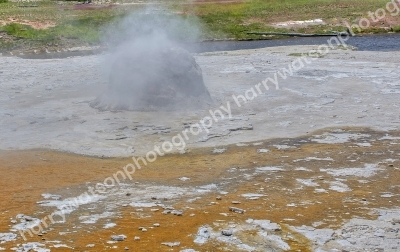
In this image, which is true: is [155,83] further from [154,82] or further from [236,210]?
[236,210]

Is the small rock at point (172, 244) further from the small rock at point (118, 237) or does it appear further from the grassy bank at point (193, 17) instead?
the grassy bank at point (193, 17)

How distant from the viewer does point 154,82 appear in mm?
13992

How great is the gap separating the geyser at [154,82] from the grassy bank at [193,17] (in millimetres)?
16853

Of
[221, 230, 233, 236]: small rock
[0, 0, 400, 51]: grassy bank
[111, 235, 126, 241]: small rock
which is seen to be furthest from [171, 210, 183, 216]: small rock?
[0, 0, 400, 51]: grassy bank

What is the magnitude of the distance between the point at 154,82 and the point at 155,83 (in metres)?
0.04

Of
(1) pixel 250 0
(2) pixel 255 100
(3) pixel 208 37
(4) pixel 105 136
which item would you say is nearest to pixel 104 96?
(4) pixel 105 136

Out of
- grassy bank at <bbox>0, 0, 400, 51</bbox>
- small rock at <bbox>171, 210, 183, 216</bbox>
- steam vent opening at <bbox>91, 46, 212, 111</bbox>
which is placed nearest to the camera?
small rock at <bbox>171, 210, 183, 216</bbox>

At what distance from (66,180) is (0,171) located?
134cm

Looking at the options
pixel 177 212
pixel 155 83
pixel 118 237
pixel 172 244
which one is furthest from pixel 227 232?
pixel 155 83

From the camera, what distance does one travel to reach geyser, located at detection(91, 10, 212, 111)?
1384cm

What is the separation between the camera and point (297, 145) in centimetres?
1106

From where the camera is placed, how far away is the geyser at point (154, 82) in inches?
545

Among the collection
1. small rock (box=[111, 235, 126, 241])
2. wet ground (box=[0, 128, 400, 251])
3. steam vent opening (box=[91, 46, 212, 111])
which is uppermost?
steam vent opening (box=[91, 46, 212, 111])

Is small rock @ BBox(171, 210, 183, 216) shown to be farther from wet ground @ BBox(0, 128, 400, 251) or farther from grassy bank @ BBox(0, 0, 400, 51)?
grassy bank @ BBox(0, 0, 400, 51)
